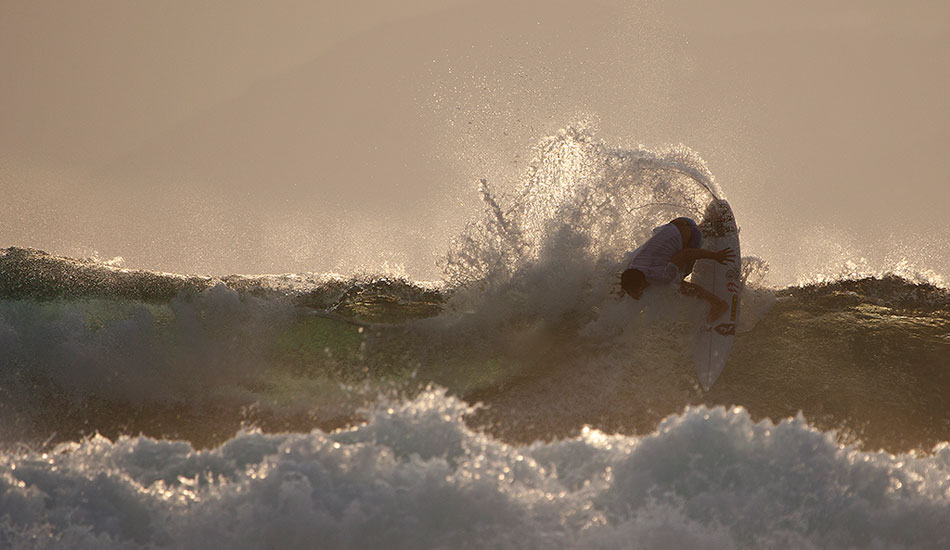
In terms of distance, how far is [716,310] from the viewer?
301 inches

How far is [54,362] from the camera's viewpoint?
24.2 feet

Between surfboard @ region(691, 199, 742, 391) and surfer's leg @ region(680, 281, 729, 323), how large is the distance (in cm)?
4

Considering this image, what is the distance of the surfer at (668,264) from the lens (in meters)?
7.62

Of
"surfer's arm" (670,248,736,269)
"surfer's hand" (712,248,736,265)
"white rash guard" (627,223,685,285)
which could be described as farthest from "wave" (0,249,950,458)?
"surfer's hand" (712,248,736,265)

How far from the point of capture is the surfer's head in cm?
758

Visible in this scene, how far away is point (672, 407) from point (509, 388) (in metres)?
1.39

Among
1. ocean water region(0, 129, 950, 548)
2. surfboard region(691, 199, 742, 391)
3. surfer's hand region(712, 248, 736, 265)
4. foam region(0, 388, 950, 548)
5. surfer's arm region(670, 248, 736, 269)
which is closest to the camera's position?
foam region(0, 388, 950, 548)

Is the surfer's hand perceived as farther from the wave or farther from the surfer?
the wave

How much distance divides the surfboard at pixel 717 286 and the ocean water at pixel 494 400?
148 millimetres

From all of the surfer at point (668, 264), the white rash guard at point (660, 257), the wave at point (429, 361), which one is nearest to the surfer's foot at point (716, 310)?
the surfer at point (668, 264)

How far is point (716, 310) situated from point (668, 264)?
63cm

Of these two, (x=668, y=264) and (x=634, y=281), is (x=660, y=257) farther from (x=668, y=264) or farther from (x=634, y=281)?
(x=634, y=281)

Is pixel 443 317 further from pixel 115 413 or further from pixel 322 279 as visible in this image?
pixel 115 413

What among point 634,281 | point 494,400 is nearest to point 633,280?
point 634,281
